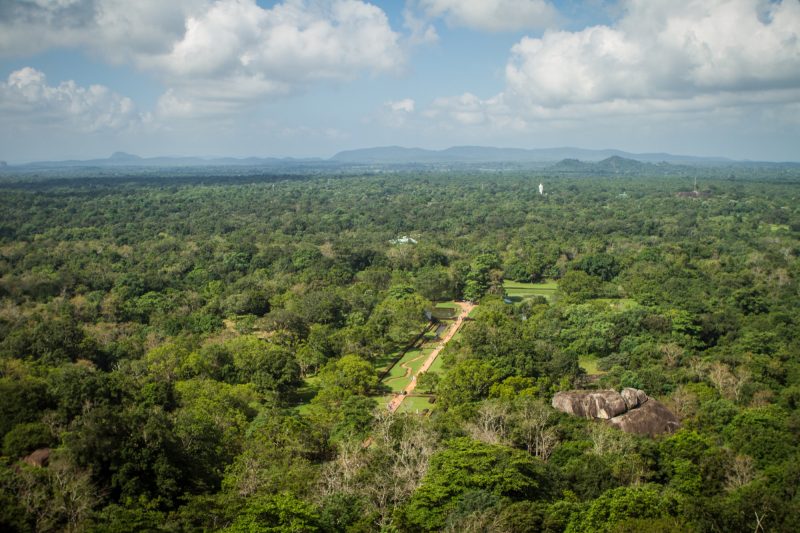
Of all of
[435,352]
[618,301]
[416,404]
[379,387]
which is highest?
[618,301]

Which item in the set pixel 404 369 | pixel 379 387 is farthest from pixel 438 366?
pixel 379 387

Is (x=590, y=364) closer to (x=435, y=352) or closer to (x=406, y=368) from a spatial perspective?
(x=435, y=352)

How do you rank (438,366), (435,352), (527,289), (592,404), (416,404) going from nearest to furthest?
(592,404), (416,404), (438,366), (435,352), (527,289)

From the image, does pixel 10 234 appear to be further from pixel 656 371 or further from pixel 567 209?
pixel 567 209

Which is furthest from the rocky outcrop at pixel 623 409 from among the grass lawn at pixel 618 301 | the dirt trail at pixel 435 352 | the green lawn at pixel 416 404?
the grass lawn at pixel 618 301

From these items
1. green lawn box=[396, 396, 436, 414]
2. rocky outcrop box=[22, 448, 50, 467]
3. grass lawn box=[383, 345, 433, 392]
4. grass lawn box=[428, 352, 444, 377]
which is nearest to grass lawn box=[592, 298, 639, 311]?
grass lawn box=[383, 345, 433, 392]

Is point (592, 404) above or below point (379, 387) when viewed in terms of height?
above

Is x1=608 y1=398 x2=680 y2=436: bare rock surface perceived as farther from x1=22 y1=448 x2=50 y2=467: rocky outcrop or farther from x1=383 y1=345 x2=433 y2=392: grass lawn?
x1=22 y1=448 x2=50 y2=467: rocky outcrop
